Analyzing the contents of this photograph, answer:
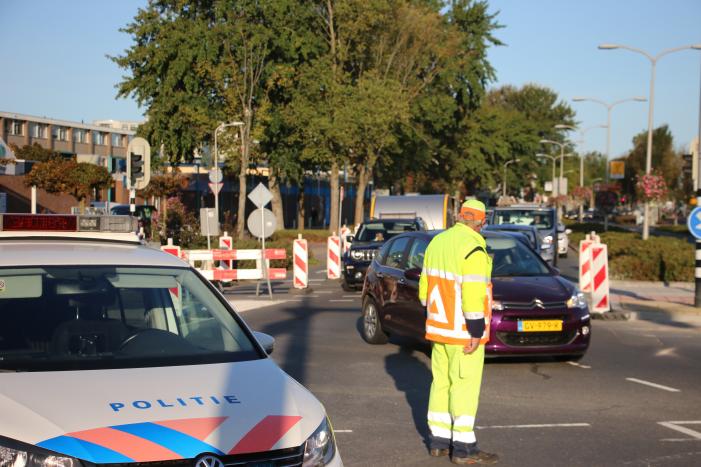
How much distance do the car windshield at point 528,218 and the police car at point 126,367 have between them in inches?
1093

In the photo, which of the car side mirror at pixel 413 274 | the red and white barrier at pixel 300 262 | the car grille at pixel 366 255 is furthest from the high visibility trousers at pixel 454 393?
the car grille at pixel 366 255

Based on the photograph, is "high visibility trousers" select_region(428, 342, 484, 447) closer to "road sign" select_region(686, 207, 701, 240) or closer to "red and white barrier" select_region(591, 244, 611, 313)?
"red and white barrier" select_region(591, 244, 611, 313)

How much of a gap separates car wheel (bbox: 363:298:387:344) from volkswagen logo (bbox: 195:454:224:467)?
9.48m

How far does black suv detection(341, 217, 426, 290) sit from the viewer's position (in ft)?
78.2

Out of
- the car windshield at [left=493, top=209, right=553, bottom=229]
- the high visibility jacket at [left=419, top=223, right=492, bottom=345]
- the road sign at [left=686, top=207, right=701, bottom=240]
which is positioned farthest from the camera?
the car windshield at [left=493, top=209, right=553, bottom=229]

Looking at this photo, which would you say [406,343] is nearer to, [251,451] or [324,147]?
[251,451]

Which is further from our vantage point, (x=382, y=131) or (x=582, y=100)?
(x=582, y=100)

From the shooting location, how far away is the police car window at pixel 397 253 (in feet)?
43.5

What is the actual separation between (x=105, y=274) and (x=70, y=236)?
2.64 feet

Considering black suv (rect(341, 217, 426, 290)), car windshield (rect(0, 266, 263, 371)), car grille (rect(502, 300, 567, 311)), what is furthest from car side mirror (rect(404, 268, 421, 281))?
black suv (rect(341, 217, 426, 290))

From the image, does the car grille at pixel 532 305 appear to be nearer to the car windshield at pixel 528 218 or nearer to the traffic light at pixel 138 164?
the traffic light at pixel 138 164

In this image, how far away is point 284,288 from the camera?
81.6 feet

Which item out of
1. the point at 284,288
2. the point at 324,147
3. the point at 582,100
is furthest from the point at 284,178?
the point at 284,288

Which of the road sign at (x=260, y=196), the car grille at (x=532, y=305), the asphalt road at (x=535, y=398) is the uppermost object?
the road sign at (x=260, y=196)
